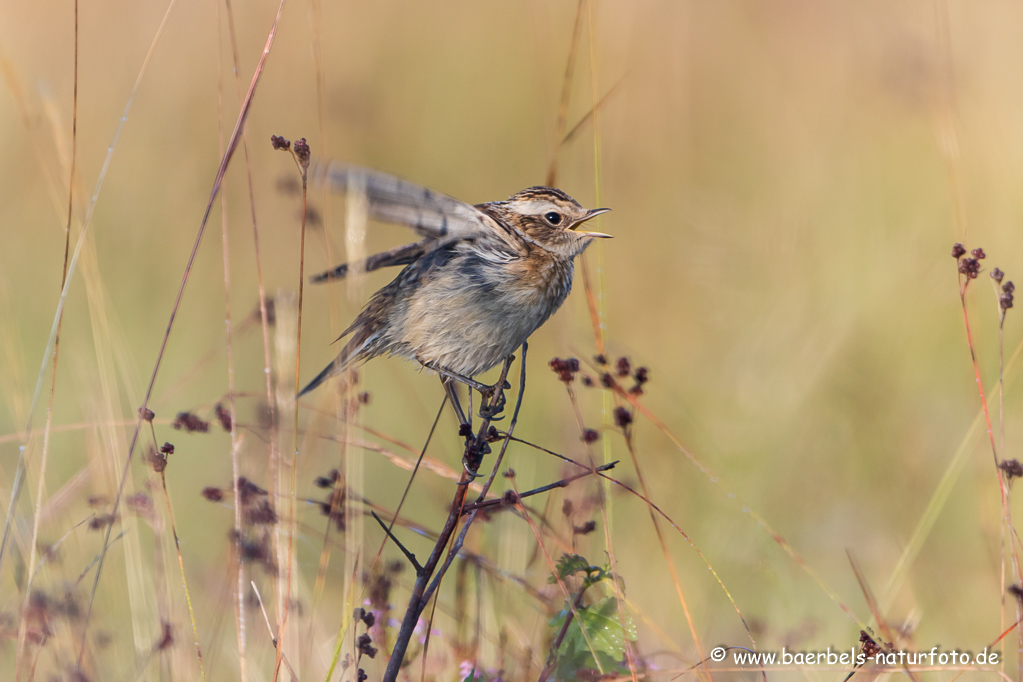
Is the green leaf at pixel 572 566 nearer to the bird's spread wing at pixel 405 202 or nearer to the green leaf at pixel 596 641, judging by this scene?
the green leaf at pixel 596 641

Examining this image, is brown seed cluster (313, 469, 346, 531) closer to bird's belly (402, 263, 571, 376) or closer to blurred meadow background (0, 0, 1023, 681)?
blurred meadow background (0, 0, 1023, 681)

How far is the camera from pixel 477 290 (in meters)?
2.77

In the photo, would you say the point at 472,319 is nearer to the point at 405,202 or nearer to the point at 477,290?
the point at 477,290

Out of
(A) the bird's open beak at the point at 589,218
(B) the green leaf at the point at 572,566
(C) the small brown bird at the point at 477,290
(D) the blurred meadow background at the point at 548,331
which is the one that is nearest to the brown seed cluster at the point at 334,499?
(D) the blurred meadow background at the point at 548,331

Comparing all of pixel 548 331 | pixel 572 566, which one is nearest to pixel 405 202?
pixel 572 566

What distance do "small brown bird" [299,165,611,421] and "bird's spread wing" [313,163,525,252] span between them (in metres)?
0.21

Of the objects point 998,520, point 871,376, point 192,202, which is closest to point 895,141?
point 871,376

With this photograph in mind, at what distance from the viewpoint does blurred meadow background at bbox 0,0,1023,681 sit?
252 cm

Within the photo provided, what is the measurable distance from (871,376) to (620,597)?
277cm

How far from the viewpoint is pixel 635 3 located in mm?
6000

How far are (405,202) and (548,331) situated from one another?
2.79 m

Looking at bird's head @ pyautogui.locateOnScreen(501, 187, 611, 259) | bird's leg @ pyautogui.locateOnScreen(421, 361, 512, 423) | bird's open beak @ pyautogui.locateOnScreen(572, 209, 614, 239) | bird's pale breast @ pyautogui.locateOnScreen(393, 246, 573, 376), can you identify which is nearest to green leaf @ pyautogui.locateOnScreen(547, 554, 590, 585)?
bird's leg @ pyautogui.locateOnScreen(421, 361, 512, 423)

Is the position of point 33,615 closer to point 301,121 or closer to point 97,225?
point 97,225

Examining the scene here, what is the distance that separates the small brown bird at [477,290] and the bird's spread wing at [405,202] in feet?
0.69
